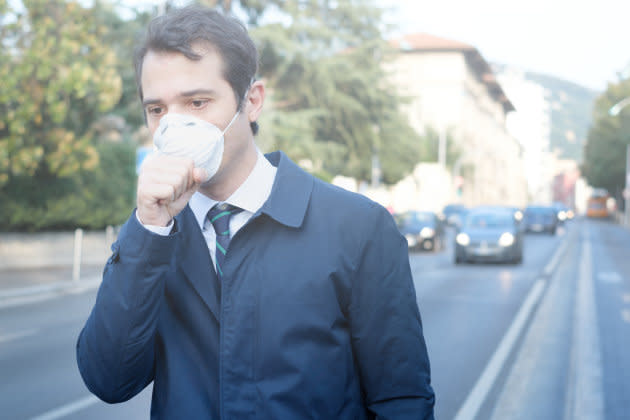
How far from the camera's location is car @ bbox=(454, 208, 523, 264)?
21.1 meters

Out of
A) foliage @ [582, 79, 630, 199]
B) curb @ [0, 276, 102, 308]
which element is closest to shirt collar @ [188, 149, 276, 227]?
curb @ [0, 276, 102, 308]

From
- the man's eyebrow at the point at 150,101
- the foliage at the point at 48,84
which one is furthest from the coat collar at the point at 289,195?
the foliage at the point at 48,84

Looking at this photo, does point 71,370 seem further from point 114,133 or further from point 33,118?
point 114,133

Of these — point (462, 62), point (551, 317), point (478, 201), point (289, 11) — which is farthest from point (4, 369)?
point (478, 201)

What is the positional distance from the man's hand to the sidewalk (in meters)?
12.0

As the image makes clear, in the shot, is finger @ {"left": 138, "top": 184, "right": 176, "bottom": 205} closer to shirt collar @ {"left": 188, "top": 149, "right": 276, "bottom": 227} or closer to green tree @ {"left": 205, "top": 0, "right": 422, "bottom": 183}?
shirt collar @ {"left": 188, "top": 149, "right": 276, "bottom": 227}

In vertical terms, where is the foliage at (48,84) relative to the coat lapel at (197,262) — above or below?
above

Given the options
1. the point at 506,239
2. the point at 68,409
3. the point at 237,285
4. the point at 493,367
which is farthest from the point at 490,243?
the point at 237,285

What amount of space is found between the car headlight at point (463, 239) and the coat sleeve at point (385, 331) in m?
19.8

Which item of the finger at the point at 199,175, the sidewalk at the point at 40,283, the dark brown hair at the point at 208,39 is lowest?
the sidewalk at the point at 40,283

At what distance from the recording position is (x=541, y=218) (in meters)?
44.1

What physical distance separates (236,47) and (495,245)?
65.5ft

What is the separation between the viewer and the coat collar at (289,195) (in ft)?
6.01

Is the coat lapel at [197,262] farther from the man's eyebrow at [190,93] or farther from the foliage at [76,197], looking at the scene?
the foliage at [76,197]
